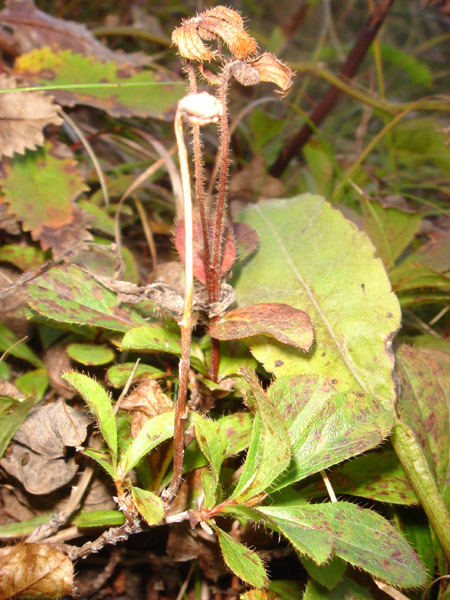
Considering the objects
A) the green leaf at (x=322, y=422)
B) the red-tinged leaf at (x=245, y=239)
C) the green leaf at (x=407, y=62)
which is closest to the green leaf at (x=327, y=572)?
the green leaf at (x=322, y=422)

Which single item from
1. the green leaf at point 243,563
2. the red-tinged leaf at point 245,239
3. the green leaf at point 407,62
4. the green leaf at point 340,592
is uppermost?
the green leaf at point 407,62

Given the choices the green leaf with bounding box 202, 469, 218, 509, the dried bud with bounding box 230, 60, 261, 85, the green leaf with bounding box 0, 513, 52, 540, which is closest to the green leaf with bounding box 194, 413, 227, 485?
the green leaf with bounding box 202, 469, 218, 509

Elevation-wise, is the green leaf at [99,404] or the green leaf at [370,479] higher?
the green leaf at [99,404]

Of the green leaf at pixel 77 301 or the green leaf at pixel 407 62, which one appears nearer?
the green leaf at pixel 77 301

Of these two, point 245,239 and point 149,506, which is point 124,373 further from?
point 245,239

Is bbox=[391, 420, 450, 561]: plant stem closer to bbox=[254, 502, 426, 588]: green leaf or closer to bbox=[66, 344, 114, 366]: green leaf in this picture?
bbox=[254, 502, 426, 588]: green leaf

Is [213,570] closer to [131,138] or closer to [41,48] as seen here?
[131,138]

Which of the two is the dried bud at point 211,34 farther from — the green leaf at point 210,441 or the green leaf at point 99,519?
the green leaf at point 99,519
